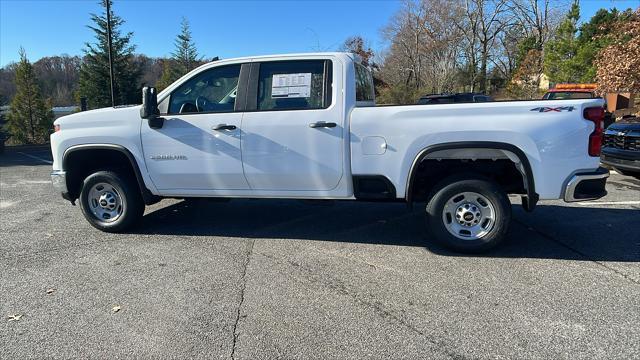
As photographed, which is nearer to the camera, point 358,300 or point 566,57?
point 358,300

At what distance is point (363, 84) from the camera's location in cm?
549

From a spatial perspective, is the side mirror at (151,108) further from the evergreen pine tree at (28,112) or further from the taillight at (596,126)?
the evergreen pine tree at (28,112)

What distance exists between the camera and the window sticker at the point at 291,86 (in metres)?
4.85

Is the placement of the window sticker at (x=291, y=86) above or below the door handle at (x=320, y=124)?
above

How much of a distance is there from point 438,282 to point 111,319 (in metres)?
2.70

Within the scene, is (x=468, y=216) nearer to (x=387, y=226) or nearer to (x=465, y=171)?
(x=465, y=171)

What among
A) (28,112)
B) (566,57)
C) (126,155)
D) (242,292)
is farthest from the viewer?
(566,57)

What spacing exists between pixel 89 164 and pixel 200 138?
1.77 metres

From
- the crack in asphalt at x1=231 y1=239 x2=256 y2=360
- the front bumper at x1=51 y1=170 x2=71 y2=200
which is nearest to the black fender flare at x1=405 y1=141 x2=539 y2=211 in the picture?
the crack in asphalt at x1=231 y1=239 x2=256 y2=360

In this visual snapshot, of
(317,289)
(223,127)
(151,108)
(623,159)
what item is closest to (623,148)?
(623,159)

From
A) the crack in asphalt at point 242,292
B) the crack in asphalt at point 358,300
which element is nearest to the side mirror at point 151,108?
the crack in asphalt at point 242,292

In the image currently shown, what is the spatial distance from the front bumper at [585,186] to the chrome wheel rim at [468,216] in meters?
0.74

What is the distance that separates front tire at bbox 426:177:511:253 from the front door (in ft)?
6.96

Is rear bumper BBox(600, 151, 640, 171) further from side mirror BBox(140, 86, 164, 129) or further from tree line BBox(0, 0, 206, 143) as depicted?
tree line BBox(0, 0, 206, 143)
